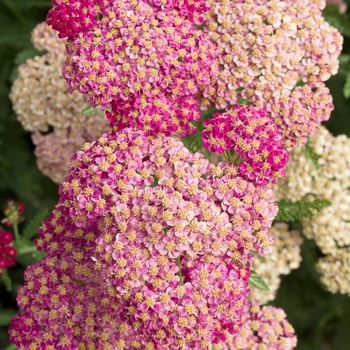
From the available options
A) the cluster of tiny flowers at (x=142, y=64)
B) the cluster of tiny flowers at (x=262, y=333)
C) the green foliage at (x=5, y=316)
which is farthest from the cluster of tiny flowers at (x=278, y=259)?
the green foliage at (x=5, y=316)

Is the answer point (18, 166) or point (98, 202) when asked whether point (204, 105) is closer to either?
point (98, 202)

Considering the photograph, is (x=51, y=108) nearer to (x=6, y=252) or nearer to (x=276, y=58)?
(x=6, y=252)

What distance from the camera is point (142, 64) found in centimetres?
282

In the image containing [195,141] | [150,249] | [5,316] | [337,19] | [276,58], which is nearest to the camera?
[150,249]

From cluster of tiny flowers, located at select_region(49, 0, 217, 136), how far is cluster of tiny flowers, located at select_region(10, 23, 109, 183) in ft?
2.51

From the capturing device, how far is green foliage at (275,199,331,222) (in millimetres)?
3262

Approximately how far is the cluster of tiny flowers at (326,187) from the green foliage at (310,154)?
27 mm

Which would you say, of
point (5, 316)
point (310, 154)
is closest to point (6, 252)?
point (5, 316)

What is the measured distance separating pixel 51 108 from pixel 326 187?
149 centimetres

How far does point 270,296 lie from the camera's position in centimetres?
368

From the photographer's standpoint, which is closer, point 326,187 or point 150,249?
point 150,249

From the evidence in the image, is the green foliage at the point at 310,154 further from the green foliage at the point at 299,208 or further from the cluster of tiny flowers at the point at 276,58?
the cluster of tiny flowers at the point at 276,58

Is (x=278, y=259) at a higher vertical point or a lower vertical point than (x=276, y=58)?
lower

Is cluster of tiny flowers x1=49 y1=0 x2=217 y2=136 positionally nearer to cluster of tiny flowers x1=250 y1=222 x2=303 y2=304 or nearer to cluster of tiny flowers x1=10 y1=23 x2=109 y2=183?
cluster of tiny flowers x1=10 y1=23 x2=109 y2=183
